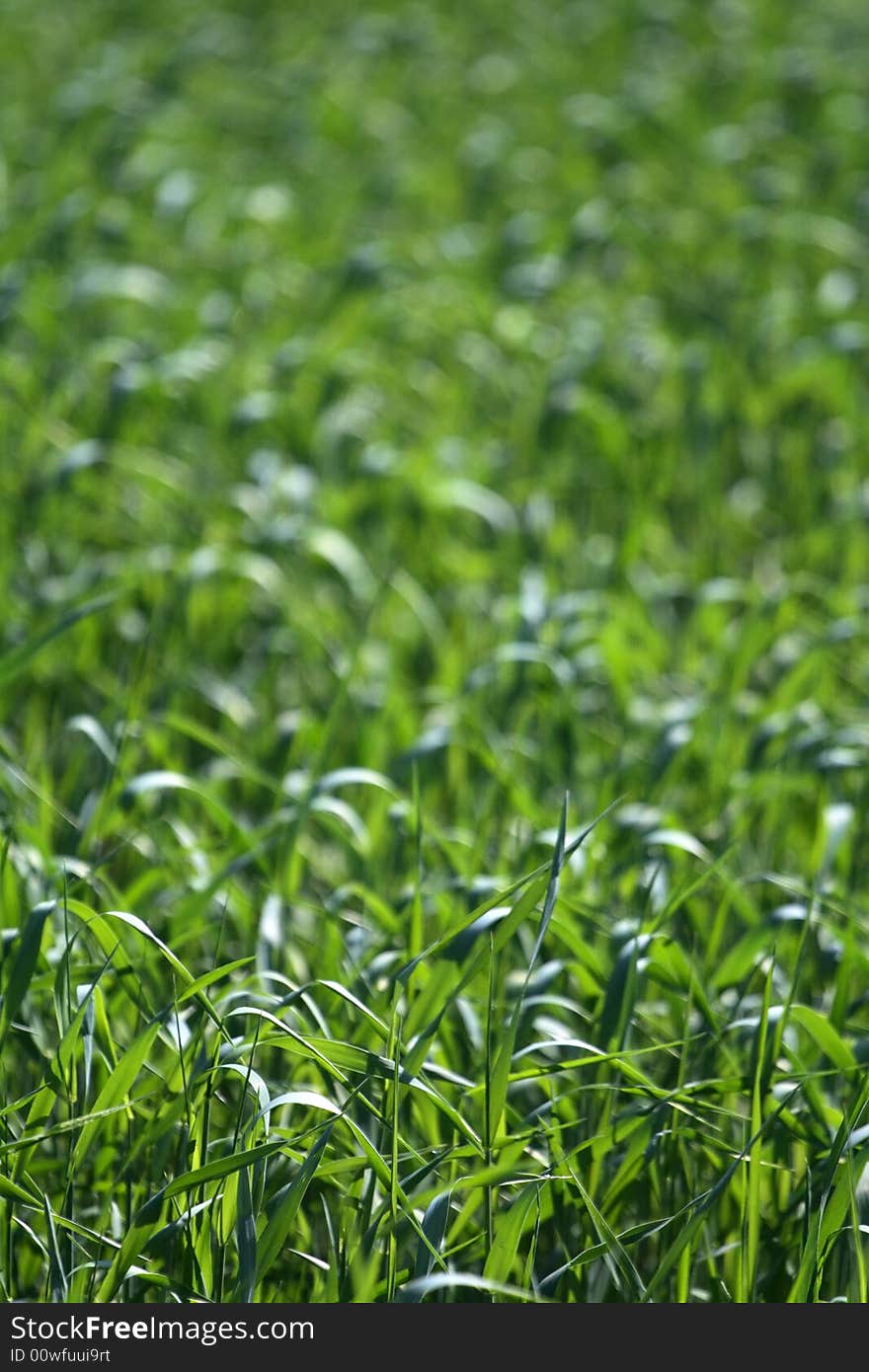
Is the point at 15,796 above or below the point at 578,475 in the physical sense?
above

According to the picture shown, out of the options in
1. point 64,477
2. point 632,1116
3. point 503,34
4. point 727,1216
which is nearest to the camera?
point 632,1116

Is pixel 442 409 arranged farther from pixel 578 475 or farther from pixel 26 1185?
pixel 26 1185

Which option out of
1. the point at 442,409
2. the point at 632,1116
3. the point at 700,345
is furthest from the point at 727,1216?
the point at 700,345

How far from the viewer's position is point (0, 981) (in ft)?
6.72

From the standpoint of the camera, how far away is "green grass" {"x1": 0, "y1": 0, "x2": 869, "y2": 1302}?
182 centimetres

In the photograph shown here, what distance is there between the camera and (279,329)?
4.76 meters

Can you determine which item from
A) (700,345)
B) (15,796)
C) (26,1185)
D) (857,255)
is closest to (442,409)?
(700,345)

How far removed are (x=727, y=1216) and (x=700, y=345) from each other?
325 centimetres

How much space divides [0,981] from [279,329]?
3.12 metres

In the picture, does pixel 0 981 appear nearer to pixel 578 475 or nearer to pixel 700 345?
pixel 578 475

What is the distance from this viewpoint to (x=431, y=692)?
10.2 ft

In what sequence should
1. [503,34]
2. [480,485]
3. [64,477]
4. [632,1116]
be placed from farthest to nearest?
[503,34] → [480,485] → [64,477] → [632,1116]

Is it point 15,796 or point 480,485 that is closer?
point 15,796

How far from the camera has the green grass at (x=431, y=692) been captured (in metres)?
1.82
